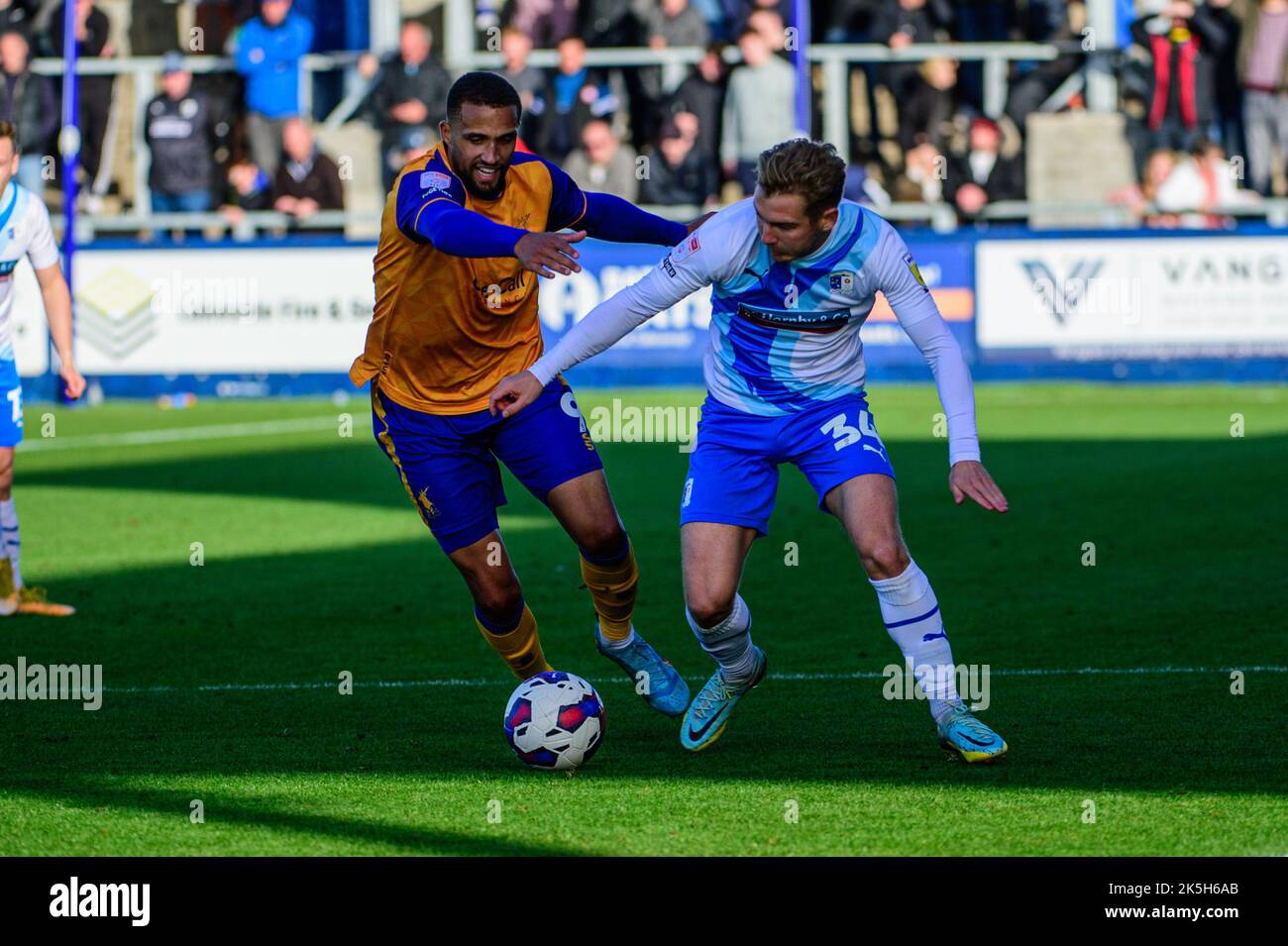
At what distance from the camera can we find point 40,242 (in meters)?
10.7

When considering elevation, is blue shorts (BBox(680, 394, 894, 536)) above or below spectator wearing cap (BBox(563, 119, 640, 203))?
below

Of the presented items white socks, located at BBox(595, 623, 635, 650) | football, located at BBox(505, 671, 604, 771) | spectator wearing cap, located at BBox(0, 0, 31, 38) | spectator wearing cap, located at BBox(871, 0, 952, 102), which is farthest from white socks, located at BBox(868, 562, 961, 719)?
spectator wearing cap, located at BBox(0, 0, 31, 38)

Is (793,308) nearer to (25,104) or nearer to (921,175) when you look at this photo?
(921,175)

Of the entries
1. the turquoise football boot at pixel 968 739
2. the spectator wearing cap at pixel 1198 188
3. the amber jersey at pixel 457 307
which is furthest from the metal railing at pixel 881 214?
the turquoise football boot at pixel 968 739

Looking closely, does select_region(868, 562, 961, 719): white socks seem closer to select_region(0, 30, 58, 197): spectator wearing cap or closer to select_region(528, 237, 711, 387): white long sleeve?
select_region(528, 237, 711, 387): white long sleeve

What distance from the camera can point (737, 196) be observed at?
24.1 metres

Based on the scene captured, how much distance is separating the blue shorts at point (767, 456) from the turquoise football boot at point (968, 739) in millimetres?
851

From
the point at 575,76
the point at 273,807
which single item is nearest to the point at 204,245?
the point at 575,76

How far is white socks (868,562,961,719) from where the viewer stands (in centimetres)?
706

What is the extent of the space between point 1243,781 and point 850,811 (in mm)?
1274

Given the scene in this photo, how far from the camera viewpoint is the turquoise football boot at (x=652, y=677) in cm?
784

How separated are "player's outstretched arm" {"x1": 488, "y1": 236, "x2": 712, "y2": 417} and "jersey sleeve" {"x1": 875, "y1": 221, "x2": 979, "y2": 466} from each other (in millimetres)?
600

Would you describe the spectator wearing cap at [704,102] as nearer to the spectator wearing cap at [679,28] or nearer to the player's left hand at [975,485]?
the spectator wearing cap at [679,28]

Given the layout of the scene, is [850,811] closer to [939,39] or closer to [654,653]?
[654,653]
